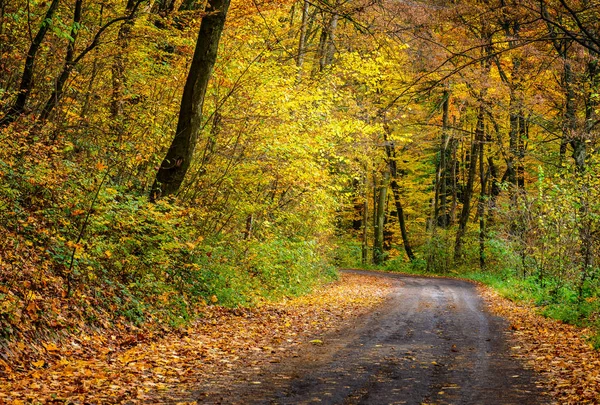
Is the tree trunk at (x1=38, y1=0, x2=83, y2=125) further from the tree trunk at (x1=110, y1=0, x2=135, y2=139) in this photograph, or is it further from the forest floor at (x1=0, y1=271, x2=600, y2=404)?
the forest floor at (x1=0, y1=271, x2=600, y2=404)

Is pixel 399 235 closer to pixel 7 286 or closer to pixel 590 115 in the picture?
pixel 590 115

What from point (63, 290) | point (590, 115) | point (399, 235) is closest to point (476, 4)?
point (590, 115)

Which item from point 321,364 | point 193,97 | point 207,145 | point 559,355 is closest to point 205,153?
point 207,145

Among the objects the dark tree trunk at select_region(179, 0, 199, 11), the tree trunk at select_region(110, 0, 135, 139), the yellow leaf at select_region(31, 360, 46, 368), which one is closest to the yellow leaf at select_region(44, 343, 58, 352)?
the yellow leaf at select_region(31, 360, 46, 368)

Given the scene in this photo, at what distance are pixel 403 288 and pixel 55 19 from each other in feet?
50.6

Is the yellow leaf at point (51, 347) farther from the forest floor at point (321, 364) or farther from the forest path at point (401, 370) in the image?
the forest path at point (401, 370)

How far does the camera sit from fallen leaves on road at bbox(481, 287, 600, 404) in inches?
269

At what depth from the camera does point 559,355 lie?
9.15m

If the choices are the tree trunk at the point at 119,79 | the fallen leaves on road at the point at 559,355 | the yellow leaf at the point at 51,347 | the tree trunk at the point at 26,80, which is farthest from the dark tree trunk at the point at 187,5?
the fallen leaves on road at the point at 559,355

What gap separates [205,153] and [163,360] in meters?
7.09

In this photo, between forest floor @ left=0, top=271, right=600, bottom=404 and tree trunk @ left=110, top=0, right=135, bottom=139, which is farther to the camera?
tree trunk @ left=110, top=0, right=135, bottom=139

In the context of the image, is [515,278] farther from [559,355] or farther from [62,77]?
[62,77]

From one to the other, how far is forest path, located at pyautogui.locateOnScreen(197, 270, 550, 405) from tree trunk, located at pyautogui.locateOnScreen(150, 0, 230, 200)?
4.60 m

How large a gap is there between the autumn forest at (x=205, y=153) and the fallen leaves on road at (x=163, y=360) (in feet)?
0.79
